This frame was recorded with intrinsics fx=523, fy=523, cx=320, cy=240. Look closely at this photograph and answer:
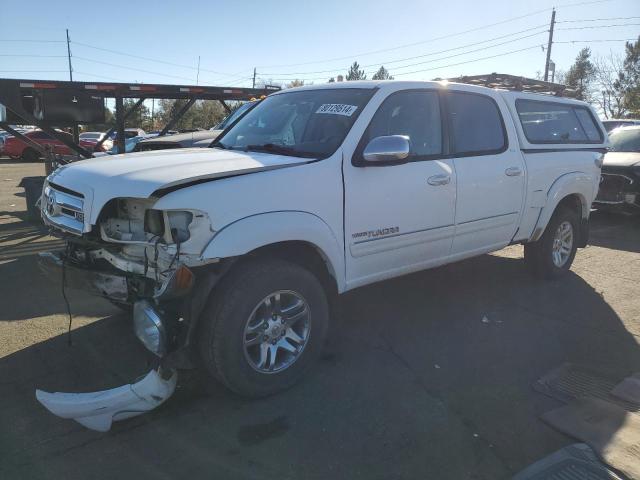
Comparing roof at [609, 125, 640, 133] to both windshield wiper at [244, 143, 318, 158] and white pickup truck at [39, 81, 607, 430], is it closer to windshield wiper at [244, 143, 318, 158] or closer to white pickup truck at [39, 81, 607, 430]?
white pickup truck at [39, 81, 607, 430]

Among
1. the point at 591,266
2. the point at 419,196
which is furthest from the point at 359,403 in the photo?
the point at 591,266

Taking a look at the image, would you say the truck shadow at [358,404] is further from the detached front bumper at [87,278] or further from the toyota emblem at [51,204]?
the toyota emblem at [51,204]

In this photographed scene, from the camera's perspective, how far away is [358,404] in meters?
3.26

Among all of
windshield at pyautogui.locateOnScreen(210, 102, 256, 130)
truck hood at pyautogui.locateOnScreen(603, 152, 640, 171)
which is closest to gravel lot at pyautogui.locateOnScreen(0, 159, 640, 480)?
windshield at pyautogui.locateOnScreen(210, 102, 256, 130)

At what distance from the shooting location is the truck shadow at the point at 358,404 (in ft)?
8.90

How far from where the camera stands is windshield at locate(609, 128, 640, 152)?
32.1 ft

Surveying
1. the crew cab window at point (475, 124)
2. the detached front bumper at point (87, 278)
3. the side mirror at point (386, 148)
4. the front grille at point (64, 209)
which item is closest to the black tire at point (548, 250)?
the crew cab window at point (475, 124)

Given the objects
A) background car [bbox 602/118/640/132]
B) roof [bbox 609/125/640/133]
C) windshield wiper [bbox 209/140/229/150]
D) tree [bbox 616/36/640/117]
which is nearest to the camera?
windshield wiper [bbox 209/140/229/150]

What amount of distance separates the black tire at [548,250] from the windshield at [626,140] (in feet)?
16.2

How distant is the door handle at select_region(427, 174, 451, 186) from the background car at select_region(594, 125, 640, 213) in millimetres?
6247

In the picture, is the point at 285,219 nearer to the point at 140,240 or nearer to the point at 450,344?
the point at 140,240

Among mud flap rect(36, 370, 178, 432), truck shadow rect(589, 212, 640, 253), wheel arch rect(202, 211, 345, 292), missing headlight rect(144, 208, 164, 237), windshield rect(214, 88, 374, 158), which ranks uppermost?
windshield rect(214, 88, 374, 158)

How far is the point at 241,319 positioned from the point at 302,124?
1694mm

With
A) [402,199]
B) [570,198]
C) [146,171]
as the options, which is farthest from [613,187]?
[146,171]
